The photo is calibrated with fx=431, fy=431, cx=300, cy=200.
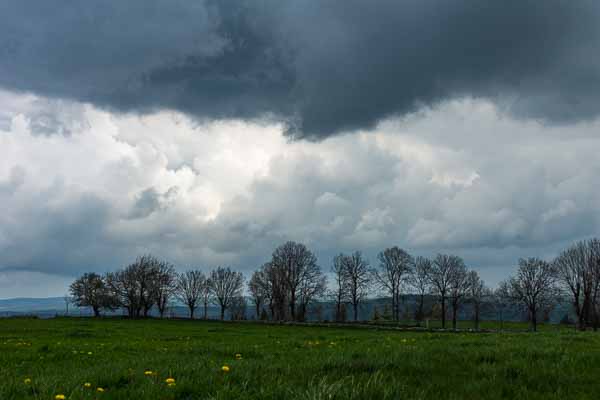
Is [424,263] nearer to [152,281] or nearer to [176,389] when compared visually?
[152,281]

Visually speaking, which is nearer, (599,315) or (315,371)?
(315,371)

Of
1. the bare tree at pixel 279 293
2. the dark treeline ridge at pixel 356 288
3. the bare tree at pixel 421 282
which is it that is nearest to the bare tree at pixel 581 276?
the dark treeline ridge at pixel 356 288

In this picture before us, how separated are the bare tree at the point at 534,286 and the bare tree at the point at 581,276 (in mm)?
3125

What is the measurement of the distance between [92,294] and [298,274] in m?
67.2

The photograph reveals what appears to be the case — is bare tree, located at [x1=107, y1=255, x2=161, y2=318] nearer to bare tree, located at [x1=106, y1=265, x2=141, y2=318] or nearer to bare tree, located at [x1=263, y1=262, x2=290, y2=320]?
bare tree, located at [x1=106, y1=265, x2=141, y2=318]

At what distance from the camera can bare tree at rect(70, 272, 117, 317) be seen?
5092 inches

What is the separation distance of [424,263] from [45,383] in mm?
112035

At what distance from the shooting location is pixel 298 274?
4247 inches

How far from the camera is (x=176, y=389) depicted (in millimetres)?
5363

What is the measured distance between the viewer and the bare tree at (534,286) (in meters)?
92.4

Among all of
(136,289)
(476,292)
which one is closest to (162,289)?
(136,289)

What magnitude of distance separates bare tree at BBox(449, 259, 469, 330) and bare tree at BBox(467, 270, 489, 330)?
169 cm

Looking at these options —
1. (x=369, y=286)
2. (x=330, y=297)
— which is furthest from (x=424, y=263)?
(x=330, y=297)

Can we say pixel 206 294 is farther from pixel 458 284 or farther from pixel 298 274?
pixel 458 284
